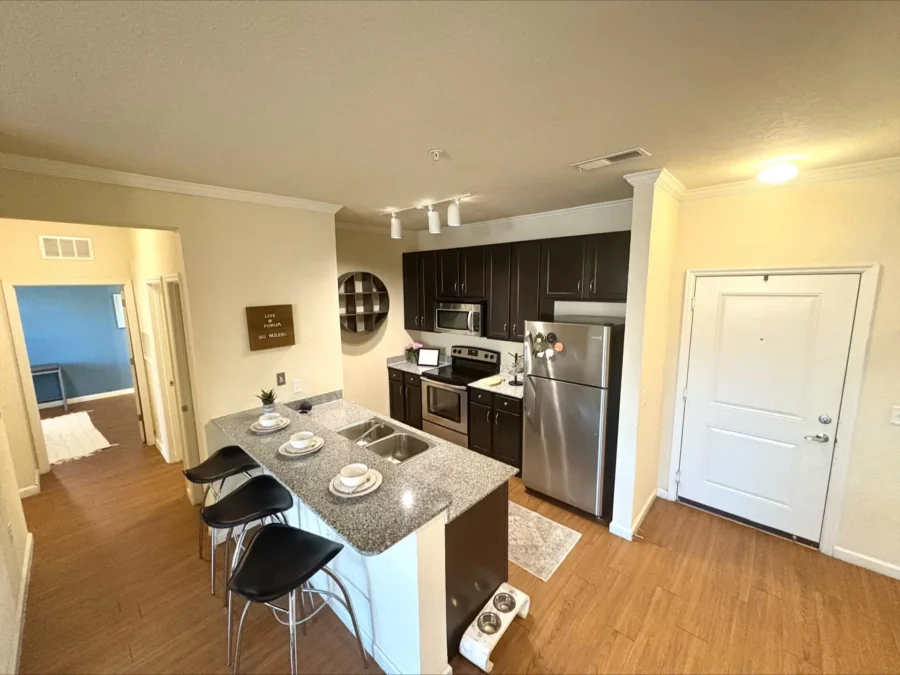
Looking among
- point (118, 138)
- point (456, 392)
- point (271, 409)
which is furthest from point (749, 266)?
point (118, 138)

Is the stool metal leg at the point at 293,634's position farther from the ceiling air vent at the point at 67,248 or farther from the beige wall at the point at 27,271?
the ceiling air vent at the point at 67,248

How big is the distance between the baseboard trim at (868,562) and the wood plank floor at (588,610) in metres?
0.06

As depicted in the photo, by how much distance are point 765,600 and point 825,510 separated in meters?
0.86

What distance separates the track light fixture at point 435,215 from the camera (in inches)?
102

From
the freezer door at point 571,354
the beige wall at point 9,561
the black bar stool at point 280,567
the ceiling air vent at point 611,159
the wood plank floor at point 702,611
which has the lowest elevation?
the wood plank floor at point 702,611

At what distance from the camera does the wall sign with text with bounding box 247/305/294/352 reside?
2695 millimetres

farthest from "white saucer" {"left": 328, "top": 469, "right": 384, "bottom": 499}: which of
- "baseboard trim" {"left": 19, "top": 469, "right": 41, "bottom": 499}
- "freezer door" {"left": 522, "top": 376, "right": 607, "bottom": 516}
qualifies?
"baseboard trim" {"left": 19, "top": 469, "right": 41, "bottom": 499}

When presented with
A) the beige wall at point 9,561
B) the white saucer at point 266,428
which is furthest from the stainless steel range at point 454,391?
the beige wall at point 9,561

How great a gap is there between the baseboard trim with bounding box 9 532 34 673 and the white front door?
4.36 m

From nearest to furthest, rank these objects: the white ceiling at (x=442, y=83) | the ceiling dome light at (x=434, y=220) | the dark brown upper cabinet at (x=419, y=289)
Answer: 1. the white ceiling at (x=442, y=83)
2. the ceiling dome light at (x=434, y=220)
3. the dark brown upper cabinet at (x=419, y=289)

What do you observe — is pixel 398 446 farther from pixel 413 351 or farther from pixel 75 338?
pixel 75 338

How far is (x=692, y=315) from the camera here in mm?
2836

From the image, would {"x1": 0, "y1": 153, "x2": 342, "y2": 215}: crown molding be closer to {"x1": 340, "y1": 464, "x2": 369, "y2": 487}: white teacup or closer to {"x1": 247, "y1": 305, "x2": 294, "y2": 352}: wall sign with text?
{"x1": 247, "y1": 305, "x2": 294, "y2": 352}: wall sign with text

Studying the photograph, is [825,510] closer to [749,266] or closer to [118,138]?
[749,266]
